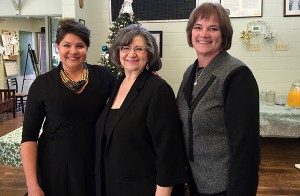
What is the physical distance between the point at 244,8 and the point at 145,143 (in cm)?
410

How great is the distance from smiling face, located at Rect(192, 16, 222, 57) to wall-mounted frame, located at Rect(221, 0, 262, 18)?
3.74m

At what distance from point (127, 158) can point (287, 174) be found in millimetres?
3014

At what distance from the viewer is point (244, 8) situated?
15.7ft

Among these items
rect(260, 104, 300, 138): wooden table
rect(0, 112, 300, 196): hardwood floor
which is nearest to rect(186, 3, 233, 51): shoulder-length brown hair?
rect(0, 112, 300, 196): hardwood floor

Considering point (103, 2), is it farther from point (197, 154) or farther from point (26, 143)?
point (197, 154)

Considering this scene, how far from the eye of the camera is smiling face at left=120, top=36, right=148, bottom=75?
1.38 meters

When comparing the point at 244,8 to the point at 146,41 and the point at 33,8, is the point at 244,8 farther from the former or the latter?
the point at 146,41

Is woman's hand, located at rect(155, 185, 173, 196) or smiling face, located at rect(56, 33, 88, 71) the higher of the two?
smiling face, located at rect(56, 33, 88, 71)

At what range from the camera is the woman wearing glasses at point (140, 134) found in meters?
1.27

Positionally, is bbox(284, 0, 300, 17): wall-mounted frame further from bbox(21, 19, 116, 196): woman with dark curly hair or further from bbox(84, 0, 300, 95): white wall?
bbox(21, 19, 116, 196): woman with dark curly hair

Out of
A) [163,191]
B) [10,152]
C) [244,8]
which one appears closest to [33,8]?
[244,8]

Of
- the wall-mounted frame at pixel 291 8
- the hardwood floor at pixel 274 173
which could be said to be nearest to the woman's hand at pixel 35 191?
the hardwood floor at pixel 274 173

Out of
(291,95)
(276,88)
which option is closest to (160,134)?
(291,95)

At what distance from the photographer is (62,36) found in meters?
1.58
